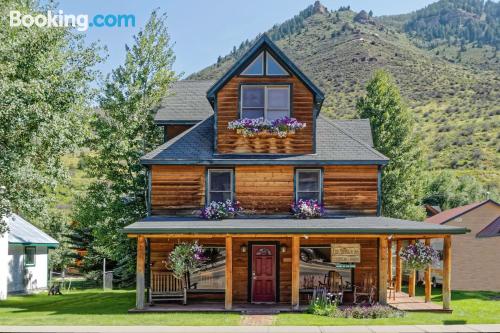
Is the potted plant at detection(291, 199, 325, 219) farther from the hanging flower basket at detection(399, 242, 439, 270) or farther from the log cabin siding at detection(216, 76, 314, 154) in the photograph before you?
the hanging flower basket at detection(399, 242, 439, 270)

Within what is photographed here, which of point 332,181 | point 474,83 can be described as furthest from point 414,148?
point 474,83

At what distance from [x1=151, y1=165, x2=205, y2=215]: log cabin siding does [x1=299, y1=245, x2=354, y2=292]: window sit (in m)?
4.86

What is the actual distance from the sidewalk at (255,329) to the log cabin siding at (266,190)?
730 centimetres

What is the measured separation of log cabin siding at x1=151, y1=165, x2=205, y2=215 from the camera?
2542 cm

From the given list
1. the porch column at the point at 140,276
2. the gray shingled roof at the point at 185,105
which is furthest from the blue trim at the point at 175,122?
the porch column at the point at 140,276

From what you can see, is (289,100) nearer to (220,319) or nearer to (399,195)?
(220,319)

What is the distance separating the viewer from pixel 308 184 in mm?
25484

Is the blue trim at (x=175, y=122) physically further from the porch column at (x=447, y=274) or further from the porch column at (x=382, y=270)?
the porch column at (x=447, y=274)

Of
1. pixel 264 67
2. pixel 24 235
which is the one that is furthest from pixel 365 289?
pixel 24 235

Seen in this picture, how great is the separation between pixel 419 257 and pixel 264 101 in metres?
8.42

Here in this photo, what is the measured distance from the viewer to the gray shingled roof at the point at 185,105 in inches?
1136

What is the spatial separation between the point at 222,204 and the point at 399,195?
1833cm

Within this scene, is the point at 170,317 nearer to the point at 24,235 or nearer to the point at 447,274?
the point at 447,274

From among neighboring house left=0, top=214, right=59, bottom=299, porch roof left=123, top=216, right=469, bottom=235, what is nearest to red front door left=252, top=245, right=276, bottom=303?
porch roof left=123, top=216, right=469, bottom=235
